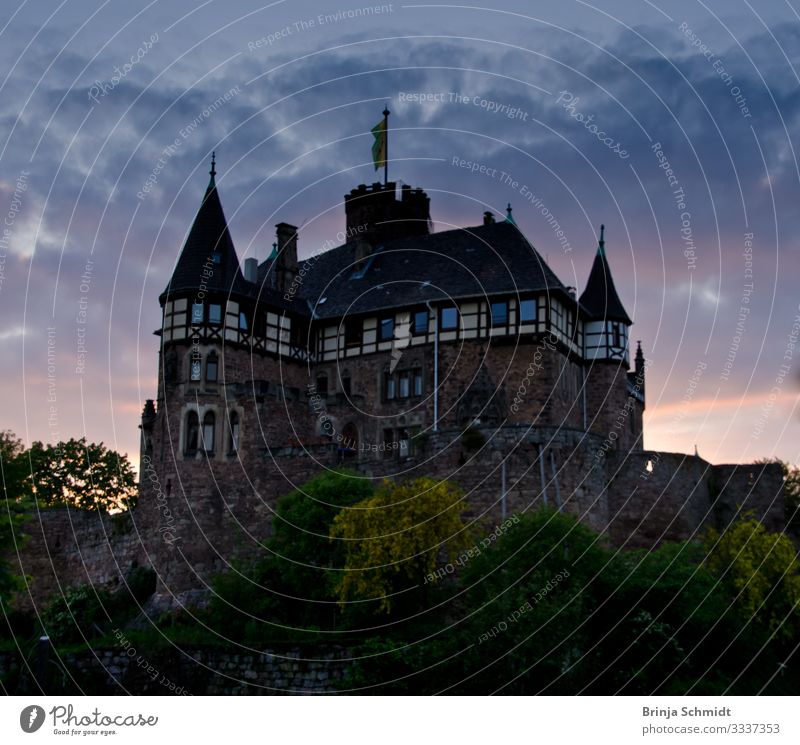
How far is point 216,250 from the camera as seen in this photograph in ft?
172

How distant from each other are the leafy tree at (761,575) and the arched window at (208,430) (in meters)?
20.0

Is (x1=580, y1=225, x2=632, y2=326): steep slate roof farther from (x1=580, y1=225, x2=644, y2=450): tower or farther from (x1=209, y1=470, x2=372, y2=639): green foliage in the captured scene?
(x1=209, y1=470, x2=372, y2=639): green foliage

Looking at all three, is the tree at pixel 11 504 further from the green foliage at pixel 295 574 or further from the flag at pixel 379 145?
the flag at pixel 379 145

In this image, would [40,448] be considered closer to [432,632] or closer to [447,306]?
[447,306]

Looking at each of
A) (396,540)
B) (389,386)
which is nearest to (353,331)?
(389,386)

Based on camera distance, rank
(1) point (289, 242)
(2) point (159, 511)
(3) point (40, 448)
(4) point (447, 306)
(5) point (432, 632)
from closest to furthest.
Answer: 1. (5) point (432, 632)
2. (2) point (159, 511)
3. (4) point (447, 306)
4. (1) point (289, 242)
5. (3) point (40, 448)

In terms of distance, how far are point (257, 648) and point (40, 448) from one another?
116 feet

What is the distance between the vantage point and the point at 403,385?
54.7 m

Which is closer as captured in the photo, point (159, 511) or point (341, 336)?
point (159, 511)

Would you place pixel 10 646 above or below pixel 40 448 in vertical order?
below

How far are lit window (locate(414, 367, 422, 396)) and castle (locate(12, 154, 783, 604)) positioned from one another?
6 centimetres

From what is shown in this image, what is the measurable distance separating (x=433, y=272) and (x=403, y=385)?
216 inches

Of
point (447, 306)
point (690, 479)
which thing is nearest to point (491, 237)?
point (447, 306)

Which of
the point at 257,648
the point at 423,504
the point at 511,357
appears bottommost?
the point at 257,648
